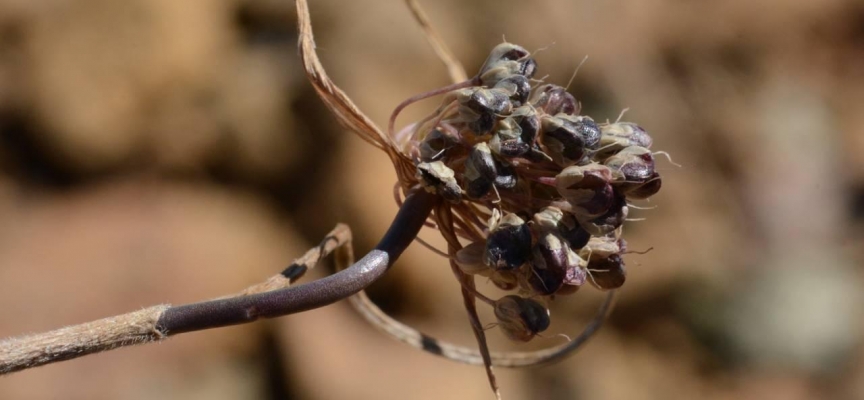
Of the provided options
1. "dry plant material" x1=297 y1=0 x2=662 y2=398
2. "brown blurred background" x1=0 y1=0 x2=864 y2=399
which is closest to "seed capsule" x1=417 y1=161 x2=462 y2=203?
"dry plant material" x1=297 y1=0 x2=662 y2=398

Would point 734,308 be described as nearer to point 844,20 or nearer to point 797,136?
point 797,136

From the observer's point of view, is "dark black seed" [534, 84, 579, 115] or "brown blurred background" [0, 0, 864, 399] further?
"brown blurred background" [0, 0, 864, 399]

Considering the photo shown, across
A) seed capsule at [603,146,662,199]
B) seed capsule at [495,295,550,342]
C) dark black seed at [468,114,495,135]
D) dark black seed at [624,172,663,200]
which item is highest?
dark black seed at [468,114,495,135]

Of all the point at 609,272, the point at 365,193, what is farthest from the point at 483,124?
the point at 365,193

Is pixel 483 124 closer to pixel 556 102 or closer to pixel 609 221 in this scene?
pixel 556 102

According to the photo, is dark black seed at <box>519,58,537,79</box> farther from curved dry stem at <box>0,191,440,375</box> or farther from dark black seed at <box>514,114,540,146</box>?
curved dry stem at <box>0,191,440,375</box>
